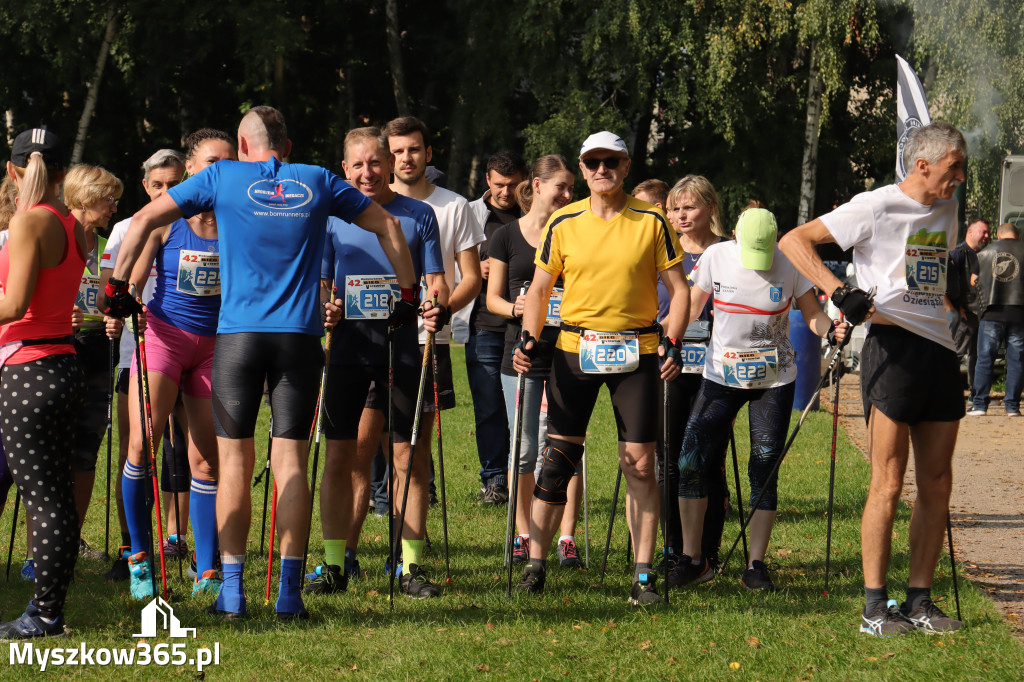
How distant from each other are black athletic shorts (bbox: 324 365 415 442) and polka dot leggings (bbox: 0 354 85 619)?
1226 mm

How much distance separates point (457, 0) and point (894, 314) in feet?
83.4

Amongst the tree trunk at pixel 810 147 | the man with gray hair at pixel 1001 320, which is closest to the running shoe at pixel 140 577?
the man with gray hair at pixel 1001 320

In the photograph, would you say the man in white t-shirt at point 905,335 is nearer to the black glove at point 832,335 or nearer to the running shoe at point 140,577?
the black glove at point 832,335

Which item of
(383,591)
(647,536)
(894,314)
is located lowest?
(383,591)

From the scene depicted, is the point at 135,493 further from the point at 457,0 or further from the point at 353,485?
the point at 457,0

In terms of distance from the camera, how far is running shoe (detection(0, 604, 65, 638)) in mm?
5055

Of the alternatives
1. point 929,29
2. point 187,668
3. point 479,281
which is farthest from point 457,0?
point 187,668

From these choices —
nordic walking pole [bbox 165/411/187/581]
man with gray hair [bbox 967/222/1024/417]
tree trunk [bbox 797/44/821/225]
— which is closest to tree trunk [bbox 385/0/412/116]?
tree trunk [bbox 797/44/821/225]

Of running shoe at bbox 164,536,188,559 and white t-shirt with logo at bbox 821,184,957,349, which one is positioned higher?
white t-shirt with logo at bbox 821,184,957,349

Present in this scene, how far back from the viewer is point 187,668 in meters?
4.77

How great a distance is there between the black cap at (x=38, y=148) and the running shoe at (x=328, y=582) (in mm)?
Result: 2307

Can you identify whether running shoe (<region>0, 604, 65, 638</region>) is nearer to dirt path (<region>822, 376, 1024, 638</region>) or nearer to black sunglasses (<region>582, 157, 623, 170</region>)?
black sunglasses (<region>582, 157, 623, 170</region>)

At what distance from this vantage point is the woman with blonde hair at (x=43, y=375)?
4895mm

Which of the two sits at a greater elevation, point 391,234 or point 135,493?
point 391,234
